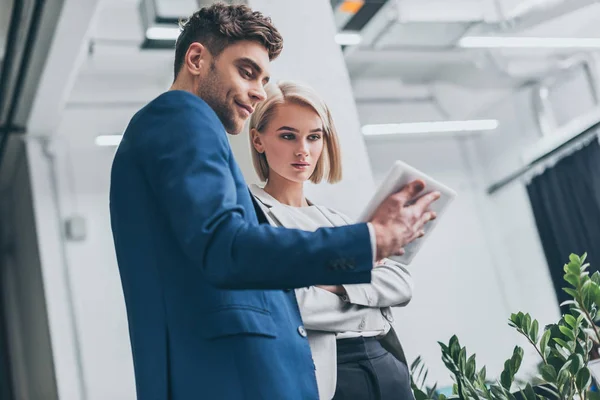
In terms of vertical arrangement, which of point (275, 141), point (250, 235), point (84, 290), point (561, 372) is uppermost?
point (84, 290)

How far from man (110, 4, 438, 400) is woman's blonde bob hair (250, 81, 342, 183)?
1.77 feet

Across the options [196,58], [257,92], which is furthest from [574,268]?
[196,58]

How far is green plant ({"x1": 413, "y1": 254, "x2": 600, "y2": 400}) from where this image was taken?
175 centimetres

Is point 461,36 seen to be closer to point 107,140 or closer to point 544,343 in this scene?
point 107,140

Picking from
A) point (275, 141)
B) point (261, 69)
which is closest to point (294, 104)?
point (275, 141)

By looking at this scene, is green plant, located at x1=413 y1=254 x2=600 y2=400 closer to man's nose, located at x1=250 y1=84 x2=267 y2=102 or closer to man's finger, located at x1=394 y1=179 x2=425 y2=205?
man's finger, located at x1=394 y1=179 x2=425 y2=205

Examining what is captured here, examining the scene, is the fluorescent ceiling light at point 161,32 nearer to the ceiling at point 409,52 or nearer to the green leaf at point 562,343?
the ceiling at point 409,52

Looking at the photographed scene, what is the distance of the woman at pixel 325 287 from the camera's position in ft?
5.18

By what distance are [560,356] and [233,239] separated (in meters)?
0.99

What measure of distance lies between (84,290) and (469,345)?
3987 millimetres

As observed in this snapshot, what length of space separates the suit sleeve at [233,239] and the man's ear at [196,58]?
272 millimetres

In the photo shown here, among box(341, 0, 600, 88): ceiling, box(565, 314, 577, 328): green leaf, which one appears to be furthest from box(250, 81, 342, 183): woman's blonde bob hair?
box(341, 0, 600, 88): ceiling

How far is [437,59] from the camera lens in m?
8.20

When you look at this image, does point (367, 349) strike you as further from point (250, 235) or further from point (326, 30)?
point (326, 30)
